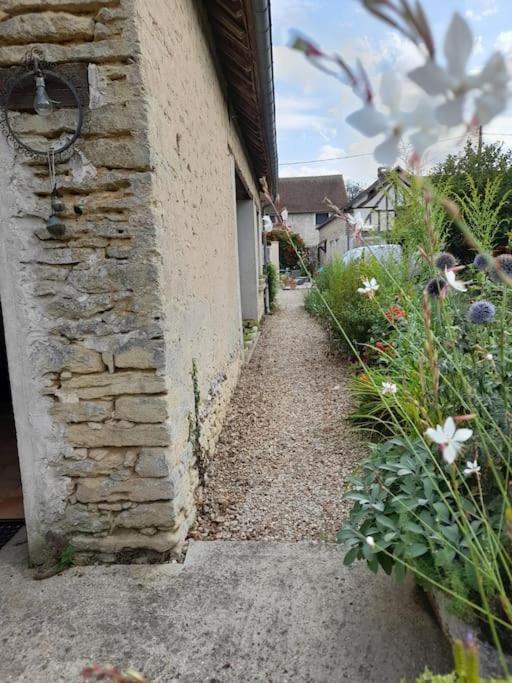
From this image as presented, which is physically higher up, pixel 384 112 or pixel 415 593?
pixel 384 112

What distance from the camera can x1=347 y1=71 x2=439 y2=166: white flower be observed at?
1.78 ft

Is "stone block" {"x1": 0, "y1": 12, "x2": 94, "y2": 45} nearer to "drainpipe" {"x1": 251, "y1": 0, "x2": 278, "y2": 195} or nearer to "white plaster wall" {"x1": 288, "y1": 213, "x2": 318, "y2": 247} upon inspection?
"drainpipe" {"x1": 251, "y1": 0, "x2": 278, "y2": 195}

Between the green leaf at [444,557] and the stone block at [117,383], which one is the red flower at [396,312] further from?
the green leaf at [444,557]

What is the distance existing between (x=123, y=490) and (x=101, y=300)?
0.94 meters

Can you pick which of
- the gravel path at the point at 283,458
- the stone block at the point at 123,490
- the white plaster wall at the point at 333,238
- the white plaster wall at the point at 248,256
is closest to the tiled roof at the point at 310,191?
the white plaster wall at the point at 333,238

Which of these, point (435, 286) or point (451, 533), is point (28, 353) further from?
point (451, 533)

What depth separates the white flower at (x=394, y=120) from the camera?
0.54 metres

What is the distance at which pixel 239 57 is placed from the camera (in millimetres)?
3973

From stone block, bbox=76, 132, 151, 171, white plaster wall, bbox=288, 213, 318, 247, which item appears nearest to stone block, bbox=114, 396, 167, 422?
stone block, bbox=76, 132, 151, 171

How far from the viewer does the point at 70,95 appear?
Answer: 200cm

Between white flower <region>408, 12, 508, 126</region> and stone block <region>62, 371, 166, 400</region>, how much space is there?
1831 millimetres

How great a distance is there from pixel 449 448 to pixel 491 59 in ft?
1.95

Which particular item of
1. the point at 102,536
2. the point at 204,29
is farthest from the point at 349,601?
the point at 204,29

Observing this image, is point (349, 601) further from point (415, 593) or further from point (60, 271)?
point (60, 271)
